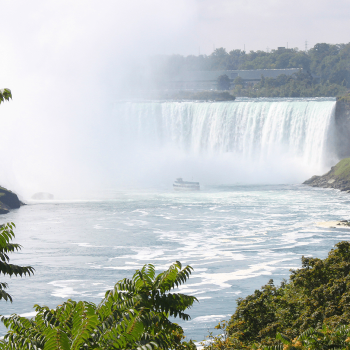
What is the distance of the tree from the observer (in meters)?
123

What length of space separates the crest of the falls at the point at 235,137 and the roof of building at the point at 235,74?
56.2 metres

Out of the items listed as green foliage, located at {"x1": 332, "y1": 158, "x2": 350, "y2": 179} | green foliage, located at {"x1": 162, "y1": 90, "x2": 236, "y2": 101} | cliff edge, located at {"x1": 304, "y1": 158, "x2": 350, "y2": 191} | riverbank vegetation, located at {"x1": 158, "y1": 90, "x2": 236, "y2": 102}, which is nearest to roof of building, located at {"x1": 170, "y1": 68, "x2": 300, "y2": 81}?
riverbank vegetation, located at {"x1": 158, "y1": 90, "x2": 236, "y2": 102}

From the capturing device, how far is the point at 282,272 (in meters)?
23.8

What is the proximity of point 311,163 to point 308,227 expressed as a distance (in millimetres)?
29676

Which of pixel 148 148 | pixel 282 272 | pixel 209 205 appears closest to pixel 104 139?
pixel 148 148

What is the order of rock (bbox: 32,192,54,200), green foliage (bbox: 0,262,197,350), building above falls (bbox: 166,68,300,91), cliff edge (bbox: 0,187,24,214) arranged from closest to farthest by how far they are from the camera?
green foliage (bbox: 0,262,197,350), cliff edge (bbox: 0,187,24,214), rock (bbox: 32,192,54,200), building above falls (bbox: 166,68,300,91)

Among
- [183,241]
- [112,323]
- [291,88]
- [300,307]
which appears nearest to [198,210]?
[183,241]

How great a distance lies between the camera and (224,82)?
123 meters

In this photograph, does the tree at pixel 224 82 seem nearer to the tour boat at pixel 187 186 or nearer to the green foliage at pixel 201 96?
the green foliage at pixel 201 96

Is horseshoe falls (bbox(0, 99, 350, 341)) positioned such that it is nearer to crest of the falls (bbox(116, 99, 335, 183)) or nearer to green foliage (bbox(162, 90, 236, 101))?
crest of the falls (bbox(116, 99, 335, 183))

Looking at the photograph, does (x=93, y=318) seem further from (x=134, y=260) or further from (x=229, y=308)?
(x=134, y=260)

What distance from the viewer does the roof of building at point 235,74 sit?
125312mm

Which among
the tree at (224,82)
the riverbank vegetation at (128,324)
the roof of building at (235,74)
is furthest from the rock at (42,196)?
the roof of building at (235,74)

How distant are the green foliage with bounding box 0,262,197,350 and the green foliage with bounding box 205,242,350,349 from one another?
3.74m
